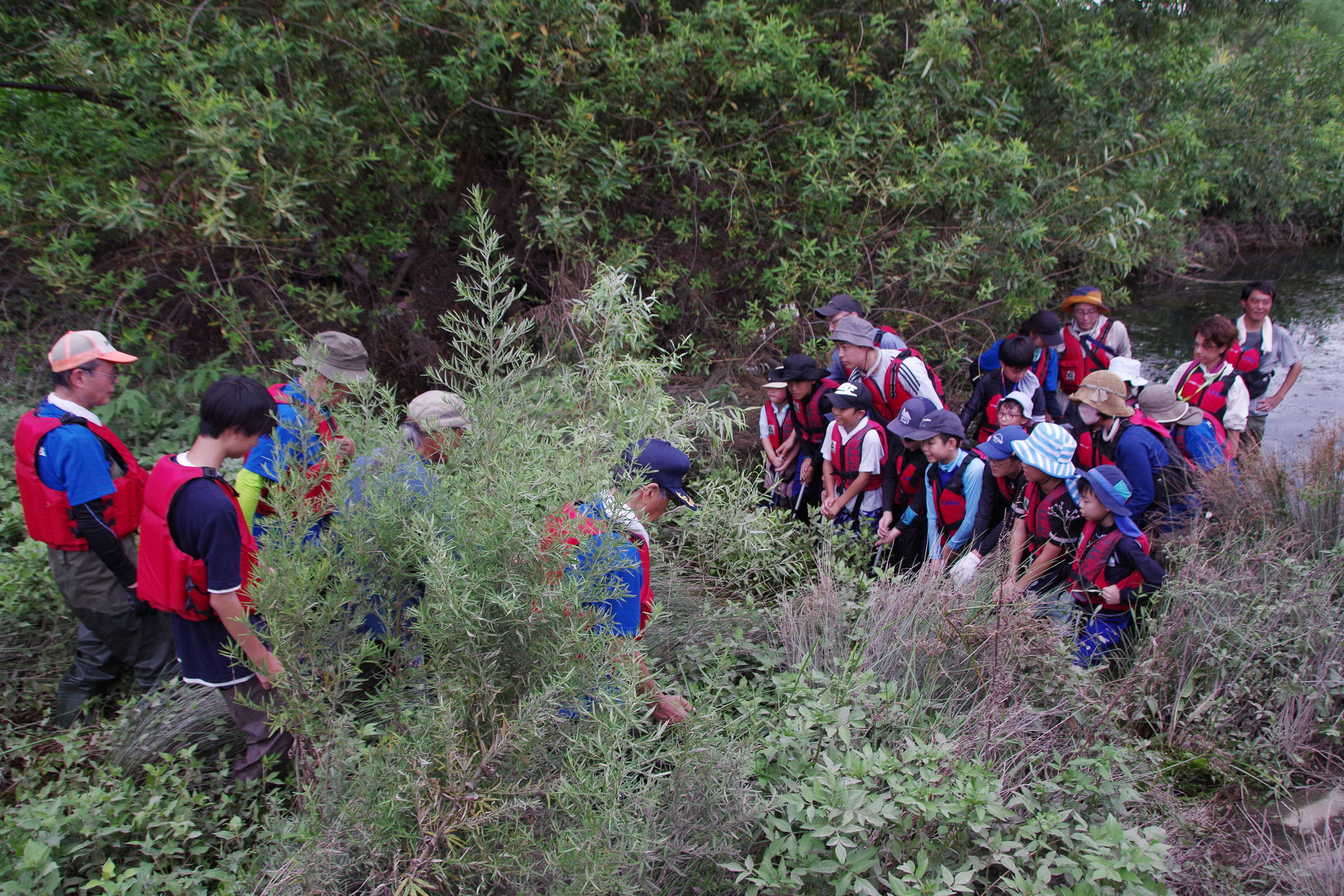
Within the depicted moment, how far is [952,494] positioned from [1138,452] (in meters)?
1.09

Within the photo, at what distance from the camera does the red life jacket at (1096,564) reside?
388cm

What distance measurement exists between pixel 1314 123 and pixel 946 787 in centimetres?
1755

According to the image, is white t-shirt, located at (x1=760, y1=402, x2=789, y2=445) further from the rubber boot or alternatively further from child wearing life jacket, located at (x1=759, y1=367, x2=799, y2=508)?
the rubber boot

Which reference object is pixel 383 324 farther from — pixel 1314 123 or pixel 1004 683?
pixel 1314 123

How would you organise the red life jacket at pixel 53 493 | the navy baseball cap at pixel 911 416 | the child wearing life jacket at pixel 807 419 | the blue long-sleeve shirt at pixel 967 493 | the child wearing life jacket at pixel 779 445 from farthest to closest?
the child wearing life jacket at pixel 779 445, the child wearing life jacket at pixel 807 419, the navy baseball cap at pixel 911 416, the blue long-sleeve shirt at pixel 967 493, the red life jacket at pixel 53 493

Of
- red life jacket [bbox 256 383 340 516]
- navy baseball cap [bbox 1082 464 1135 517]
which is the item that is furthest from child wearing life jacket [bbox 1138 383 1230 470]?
red life jacket [bbox 256 383 340 516]

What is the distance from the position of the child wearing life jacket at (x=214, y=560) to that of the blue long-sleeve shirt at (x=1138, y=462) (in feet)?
14.5

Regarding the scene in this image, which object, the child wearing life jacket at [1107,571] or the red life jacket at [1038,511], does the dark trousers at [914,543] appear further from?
the child wearing life jacket at [1107,571]

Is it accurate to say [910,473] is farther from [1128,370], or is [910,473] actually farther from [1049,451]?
[1128,370]

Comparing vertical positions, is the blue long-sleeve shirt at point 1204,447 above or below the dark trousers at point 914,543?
above

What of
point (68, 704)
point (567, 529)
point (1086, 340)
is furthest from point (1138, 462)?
point (68, 704)

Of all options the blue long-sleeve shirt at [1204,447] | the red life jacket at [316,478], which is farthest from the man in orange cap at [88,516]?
the blue long-sleeve shirt at [1204,447]

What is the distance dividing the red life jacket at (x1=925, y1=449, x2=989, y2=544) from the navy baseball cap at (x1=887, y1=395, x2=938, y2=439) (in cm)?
27

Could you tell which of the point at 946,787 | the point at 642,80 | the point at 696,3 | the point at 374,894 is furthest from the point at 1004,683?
the point at 696,3
